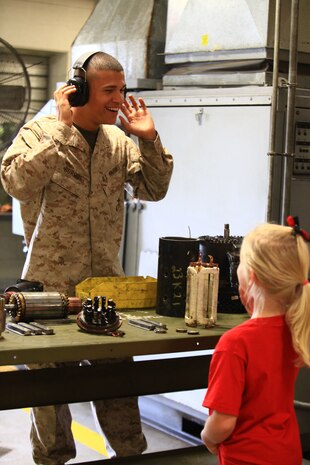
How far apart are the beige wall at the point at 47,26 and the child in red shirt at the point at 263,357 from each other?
519 cm

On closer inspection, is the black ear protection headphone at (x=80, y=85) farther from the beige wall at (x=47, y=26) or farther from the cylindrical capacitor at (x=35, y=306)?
the beige wall at (x=47, y=26)

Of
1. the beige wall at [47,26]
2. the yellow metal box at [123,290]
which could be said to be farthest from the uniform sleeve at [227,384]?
the beige wall at [47,26]

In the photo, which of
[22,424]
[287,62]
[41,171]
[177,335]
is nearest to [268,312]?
[177,335]

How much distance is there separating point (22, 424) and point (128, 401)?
5.37 feet

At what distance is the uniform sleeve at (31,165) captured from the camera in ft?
11.1

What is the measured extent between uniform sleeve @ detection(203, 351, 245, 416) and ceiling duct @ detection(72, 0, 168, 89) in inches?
123

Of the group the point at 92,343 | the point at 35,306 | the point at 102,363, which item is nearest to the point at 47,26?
the point at 102,363

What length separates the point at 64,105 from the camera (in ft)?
11.4

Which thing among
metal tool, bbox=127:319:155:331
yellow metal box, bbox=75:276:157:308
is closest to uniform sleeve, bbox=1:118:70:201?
yellow metal box, bbox=75:276:157:308

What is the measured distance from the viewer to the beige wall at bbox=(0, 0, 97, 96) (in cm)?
725

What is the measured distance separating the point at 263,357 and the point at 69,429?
1.47 metres

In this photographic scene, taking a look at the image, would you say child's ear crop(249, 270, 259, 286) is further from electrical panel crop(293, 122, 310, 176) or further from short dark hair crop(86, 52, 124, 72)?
electrical panel crop(293, 122, 310, 176)

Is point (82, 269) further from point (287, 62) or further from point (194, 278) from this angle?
point (287, 62)

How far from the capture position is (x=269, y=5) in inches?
185
